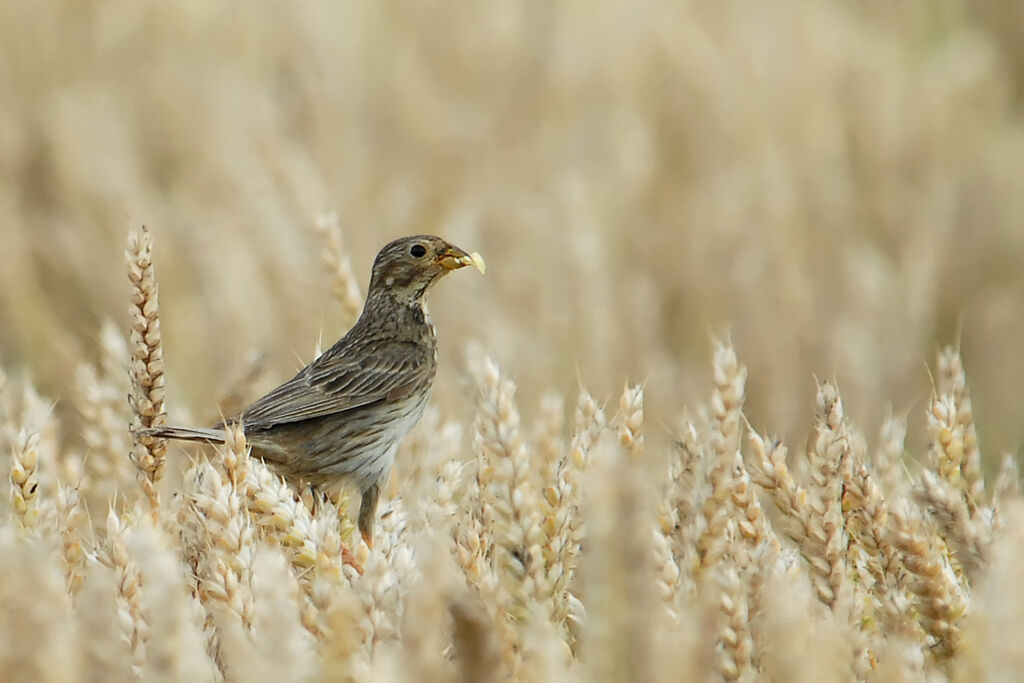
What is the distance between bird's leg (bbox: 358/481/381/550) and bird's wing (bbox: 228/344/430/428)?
31cm

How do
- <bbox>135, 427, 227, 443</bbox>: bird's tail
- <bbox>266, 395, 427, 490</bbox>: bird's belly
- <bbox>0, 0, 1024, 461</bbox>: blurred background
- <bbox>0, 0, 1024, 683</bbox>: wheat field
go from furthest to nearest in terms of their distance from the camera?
<bbox>0, 0, 1024, 461</bbox>: blurred background → <bbox>266, 395, 427, 490</bbox>: bird's belly → <bbox>135, 427, 227, 443</bbox>: bird's tail → <bbox>0, 0, 1024, 683</bbox>: wheat field

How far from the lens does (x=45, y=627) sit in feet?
4.65

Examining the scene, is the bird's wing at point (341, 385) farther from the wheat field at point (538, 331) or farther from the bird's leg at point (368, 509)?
the bird's leg at point (368, 509)

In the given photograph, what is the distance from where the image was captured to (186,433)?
2.82 meters

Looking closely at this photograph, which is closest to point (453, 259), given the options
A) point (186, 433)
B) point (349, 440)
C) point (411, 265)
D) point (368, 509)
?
point (411, 265)

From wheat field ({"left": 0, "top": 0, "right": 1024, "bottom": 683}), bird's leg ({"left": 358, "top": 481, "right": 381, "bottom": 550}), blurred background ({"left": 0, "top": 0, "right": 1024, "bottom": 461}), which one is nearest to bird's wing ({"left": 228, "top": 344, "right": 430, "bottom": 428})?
wheat field ({"left": 0, "top": 0, "right": 1024, "bottom": 683})

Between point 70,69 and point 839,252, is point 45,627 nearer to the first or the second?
point 839,252

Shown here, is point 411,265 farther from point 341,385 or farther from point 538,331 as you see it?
point 538,331

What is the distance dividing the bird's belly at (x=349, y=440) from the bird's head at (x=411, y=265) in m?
0.45

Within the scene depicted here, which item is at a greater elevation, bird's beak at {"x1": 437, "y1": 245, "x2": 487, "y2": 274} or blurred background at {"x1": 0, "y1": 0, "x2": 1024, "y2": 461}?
blurred background at {"x1": 0, "y1": 0, "x2": 1024, "y2": 461}

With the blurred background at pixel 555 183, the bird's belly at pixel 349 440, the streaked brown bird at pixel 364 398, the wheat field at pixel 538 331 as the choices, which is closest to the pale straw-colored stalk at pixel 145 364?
the wheat field at pixel 538 331

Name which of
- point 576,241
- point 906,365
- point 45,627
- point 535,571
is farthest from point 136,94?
point 45,627

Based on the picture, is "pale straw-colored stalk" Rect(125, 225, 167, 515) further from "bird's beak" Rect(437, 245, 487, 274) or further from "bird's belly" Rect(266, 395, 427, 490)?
"bird's beak" Rect(437, 245, 487, 274)

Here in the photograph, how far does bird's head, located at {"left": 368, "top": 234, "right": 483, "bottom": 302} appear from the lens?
384 cm
